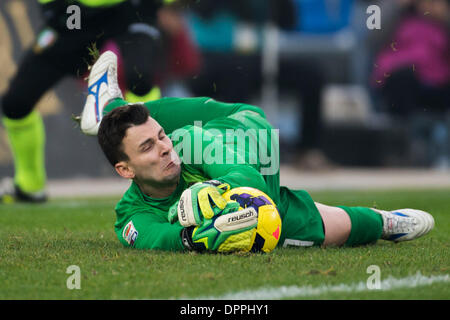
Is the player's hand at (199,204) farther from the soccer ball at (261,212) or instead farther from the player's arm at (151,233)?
the player's arm at (151,233)

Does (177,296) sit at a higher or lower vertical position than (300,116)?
higher

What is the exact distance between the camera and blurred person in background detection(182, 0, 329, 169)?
475 inches

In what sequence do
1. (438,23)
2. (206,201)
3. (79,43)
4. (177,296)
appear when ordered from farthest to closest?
1. (438,23)
2. (79,43)
3. (206,201)
4. (177,296)

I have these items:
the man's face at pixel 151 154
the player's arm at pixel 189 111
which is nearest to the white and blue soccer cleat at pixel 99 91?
the player's arm at pixel 189 111

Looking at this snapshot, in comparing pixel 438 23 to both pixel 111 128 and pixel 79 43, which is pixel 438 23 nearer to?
pixel 79 43

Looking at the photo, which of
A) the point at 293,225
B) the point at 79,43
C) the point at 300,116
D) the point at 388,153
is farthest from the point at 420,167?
the point at 293,225

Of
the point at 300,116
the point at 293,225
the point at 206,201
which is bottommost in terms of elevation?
the point at 300,116

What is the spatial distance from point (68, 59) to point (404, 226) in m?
3.78

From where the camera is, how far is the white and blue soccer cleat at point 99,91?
5353mm

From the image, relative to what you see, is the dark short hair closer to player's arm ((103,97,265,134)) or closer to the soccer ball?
the soccer ball

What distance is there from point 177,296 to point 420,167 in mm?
10852

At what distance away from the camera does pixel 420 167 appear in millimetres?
13398

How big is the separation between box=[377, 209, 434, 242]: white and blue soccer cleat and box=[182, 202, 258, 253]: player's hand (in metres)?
Result: 1.02
